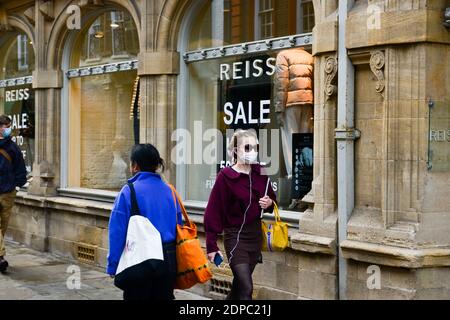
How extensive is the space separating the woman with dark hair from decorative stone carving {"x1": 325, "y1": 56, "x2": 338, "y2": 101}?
2.34m

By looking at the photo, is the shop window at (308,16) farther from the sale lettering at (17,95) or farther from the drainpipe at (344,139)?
the sale lettering at (17,95)

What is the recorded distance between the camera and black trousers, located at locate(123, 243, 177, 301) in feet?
17.7

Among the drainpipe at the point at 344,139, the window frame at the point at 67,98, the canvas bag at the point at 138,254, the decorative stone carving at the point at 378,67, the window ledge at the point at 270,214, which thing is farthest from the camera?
the window frame at the point at 67,98

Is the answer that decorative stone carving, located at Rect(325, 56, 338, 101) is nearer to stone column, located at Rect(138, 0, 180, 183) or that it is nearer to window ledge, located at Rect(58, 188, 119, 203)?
stone column, located at Rect(138, 0, 180, 183)

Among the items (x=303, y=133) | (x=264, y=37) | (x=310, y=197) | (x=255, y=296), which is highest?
(x=264, y=37)

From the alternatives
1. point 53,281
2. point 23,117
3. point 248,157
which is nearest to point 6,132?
point 53,281

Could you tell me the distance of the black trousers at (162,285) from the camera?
5.40 meters

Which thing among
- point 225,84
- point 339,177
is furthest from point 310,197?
point 225,84

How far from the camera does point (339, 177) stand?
720 cm

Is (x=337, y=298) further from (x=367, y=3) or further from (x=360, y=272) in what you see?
(x=367, y=3)

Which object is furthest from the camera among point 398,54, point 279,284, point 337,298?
point 279,284

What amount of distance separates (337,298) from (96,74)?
6317 millimetres

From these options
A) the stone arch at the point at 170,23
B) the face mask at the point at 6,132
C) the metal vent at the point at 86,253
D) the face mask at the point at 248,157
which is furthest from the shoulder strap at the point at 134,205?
the metal vent at the point at 86,253

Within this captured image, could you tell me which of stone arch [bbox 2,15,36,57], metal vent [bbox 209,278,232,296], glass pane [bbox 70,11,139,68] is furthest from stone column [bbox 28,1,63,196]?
metal vent [bbox 209,278,232,296]
